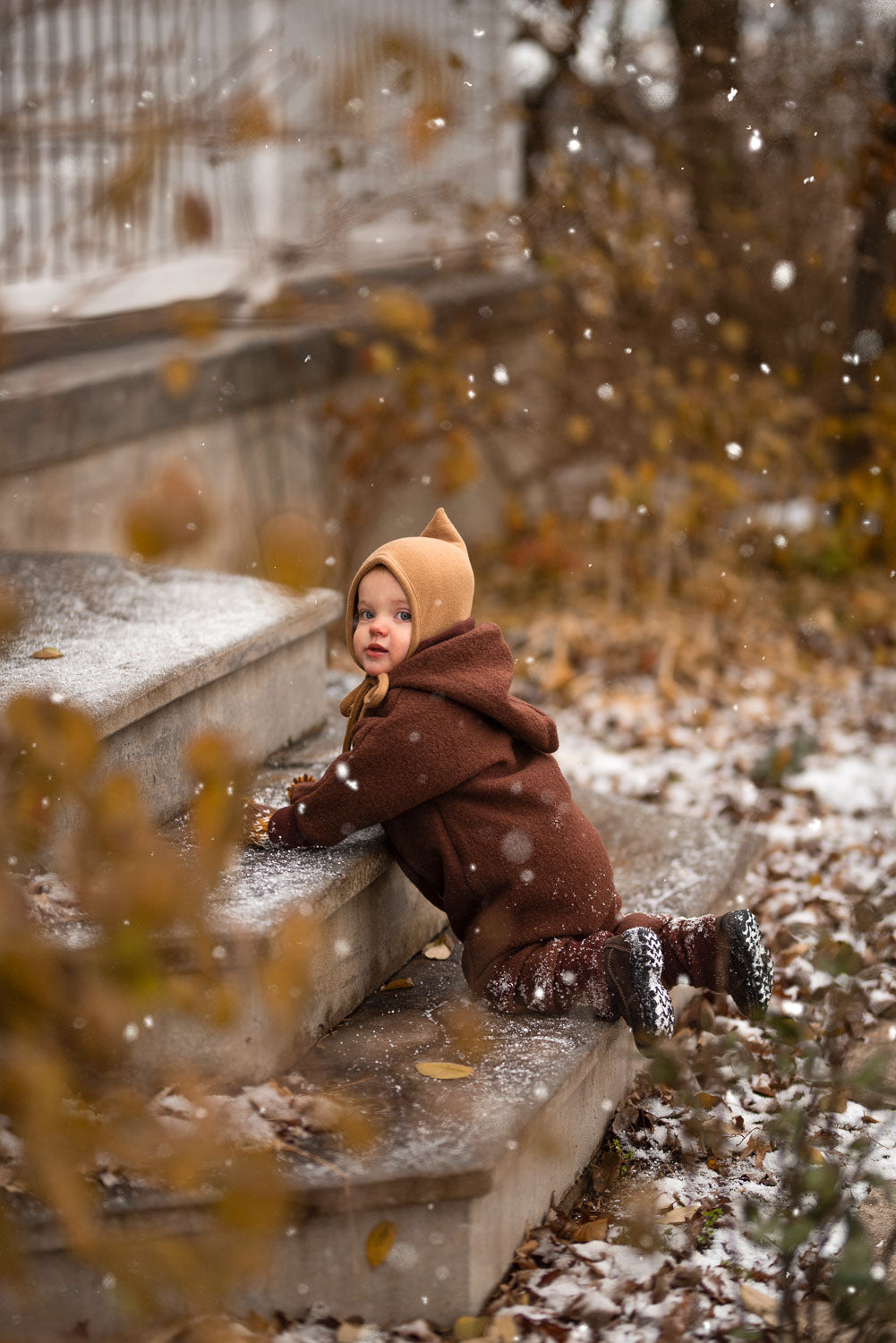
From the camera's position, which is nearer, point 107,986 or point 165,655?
point 107,986

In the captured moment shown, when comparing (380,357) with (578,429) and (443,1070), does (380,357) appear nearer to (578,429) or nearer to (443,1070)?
(578,429)

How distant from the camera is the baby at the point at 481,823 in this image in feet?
7.55

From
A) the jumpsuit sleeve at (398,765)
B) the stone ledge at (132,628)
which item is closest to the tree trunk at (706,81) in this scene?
the stone ledge at (132,628)

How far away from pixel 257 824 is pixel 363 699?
0.36m

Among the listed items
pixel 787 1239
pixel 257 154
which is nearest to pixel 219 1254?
pixel 787 1239

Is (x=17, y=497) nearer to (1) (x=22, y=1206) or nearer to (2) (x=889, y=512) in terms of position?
(1) (x=22, y=1206)

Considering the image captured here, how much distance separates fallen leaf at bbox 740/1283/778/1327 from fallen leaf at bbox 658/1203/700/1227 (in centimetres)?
19

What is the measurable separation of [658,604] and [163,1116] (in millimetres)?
4043

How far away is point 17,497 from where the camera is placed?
399 cm

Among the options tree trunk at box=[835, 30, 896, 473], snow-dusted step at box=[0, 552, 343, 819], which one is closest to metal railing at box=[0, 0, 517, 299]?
snow-dusted step at box=[0, 552, 343, 819]

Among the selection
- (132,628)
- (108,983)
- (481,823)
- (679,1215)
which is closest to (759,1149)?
(679,1215)

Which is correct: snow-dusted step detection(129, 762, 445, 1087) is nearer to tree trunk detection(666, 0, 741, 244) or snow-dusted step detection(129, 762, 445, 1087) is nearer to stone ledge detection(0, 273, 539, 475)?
stone ledge detection(0, 273, 539, 475)

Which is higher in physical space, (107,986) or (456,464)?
(456,464)

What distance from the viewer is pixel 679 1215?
2309 millimetres
